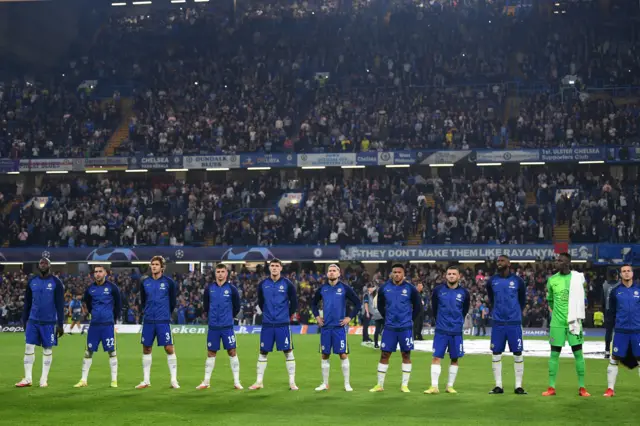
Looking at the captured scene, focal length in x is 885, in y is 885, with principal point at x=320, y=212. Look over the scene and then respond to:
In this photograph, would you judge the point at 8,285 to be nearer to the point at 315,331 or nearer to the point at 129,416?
the point at 315,331

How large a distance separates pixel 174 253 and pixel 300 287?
8114 millimetres

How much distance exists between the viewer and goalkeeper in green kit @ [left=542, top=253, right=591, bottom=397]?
16688mm

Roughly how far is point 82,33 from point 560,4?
34.1 meters

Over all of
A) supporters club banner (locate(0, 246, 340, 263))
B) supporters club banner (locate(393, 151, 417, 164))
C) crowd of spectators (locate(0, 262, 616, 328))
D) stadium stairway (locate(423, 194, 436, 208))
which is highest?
supporters club banner (locate(393, 151, 417, 164))

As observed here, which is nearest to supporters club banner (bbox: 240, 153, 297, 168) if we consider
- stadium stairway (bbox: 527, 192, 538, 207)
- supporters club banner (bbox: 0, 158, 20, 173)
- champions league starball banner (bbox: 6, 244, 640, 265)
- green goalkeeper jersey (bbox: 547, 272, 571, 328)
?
champions league starball banner (bbox: 6, 244, 640, 265)

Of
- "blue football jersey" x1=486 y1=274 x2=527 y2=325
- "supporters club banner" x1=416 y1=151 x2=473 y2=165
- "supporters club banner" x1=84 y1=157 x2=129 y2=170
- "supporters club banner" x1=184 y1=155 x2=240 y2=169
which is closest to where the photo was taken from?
"blue football jersey" x1=486 y1=274 x2=527 y2=325

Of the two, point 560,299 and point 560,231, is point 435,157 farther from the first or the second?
point 560,299

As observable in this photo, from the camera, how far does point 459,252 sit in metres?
45.7

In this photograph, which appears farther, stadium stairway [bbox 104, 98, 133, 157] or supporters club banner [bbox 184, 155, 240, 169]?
stadium stairway [bbox 104, 98, 133, 157]

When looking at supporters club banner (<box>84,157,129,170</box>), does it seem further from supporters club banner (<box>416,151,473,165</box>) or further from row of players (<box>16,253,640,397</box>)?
row of players (<box>16,253,640,397</box>)

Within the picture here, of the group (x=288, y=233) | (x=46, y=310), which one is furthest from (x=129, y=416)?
(x=288, y=233)

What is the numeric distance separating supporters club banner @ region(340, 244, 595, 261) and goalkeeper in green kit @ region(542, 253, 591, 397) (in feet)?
89.2

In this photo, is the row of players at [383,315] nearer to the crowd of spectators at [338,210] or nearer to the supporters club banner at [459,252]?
the supporters club banner at [459,252]

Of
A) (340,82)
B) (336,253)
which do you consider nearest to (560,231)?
(336,253)
